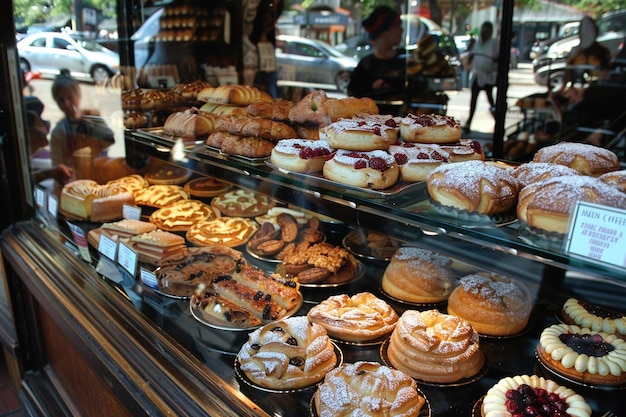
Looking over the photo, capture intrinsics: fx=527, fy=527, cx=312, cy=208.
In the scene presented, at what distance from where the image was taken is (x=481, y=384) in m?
1.70

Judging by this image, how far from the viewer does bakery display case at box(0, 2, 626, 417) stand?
123 centimetres

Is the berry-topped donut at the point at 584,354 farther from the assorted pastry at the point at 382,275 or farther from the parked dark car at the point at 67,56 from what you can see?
the parked dark car at the point at 67,56

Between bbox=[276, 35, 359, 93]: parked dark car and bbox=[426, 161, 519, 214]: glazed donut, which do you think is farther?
bbox=[276, 35, 359, 93]: parked dark car

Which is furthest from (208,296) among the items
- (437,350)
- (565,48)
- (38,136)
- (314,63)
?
(565,48)

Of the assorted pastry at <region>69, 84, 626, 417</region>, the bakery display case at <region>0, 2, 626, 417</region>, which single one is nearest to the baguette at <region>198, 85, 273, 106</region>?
the assorted pastry at <region>69, 84, 626, 417</region>

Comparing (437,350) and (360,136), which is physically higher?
(360,136)

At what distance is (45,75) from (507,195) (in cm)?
297

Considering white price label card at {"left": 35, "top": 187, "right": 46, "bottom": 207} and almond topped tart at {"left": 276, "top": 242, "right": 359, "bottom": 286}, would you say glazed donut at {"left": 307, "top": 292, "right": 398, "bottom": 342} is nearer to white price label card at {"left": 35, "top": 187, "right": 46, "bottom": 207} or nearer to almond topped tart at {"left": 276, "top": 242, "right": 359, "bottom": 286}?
almond topped tart at {"left": 276, "top": 242, "right": 359, "bottom": 286}

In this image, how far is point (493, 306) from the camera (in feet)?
6.40

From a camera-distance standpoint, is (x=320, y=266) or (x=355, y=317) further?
(x=320, y=266)

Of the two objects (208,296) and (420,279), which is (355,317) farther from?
(208,296)

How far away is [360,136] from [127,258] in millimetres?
1356

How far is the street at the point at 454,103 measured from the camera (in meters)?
3.24

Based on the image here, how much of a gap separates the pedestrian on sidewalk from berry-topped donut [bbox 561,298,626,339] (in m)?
5.41
